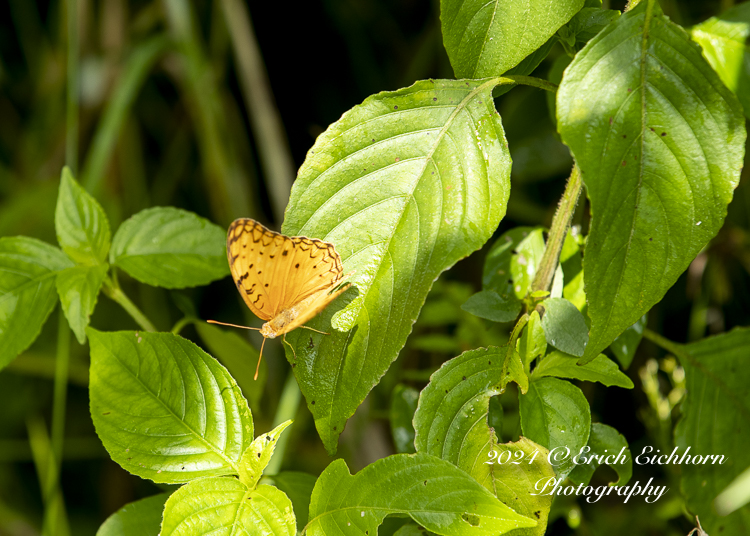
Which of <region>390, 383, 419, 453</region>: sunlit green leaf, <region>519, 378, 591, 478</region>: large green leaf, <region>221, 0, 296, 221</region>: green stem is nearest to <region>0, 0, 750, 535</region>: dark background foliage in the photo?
<region>221, 0, 296, 221</region>: green stem

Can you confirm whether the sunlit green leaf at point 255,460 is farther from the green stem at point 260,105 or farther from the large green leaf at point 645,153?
the green stem at point 260,105

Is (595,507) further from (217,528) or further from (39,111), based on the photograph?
(39,111)

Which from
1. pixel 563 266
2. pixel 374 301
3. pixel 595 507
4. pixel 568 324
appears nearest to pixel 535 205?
pixel 595 507

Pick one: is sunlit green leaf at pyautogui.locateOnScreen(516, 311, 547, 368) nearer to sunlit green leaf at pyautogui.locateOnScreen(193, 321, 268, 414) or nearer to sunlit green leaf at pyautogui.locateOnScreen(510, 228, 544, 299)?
sunlit green leaf at pyautogui.locateOnScreen(510, 228, 544, 299)

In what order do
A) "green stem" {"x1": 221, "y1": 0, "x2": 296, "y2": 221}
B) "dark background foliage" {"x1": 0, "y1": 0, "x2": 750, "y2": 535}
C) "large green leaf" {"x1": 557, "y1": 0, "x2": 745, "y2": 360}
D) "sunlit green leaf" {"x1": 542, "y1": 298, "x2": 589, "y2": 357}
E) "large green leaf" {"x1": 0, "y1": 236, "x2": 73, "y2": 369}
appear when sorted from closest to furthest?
"large green leaf" {"x1": 557, "y1": 0, "x2": 745, "y2": 360}, "sunlit green leaf" {"x1": 542, "y1": 298, "x2": 589, "y2": 357}, "large green leaf" {"x1": 0, "y1": 236, "x2": 73, "y2": 369}, "dark background foliage" {"x1": 0, "y1": 0, "x2": 750, "y2": 535}, "green stem" {"x1": 221, "y1": 0, "x2": 296, "y2": 221}

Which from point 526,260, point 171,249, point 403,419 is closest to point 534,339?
point 526,260

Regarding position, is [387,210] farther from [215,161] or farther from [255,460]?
[215,161]

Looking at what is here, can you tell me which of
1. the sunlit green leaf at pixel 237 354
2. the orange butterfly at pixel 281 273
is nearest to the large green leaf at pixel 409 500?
the orange butterfly at pixel 281 273
